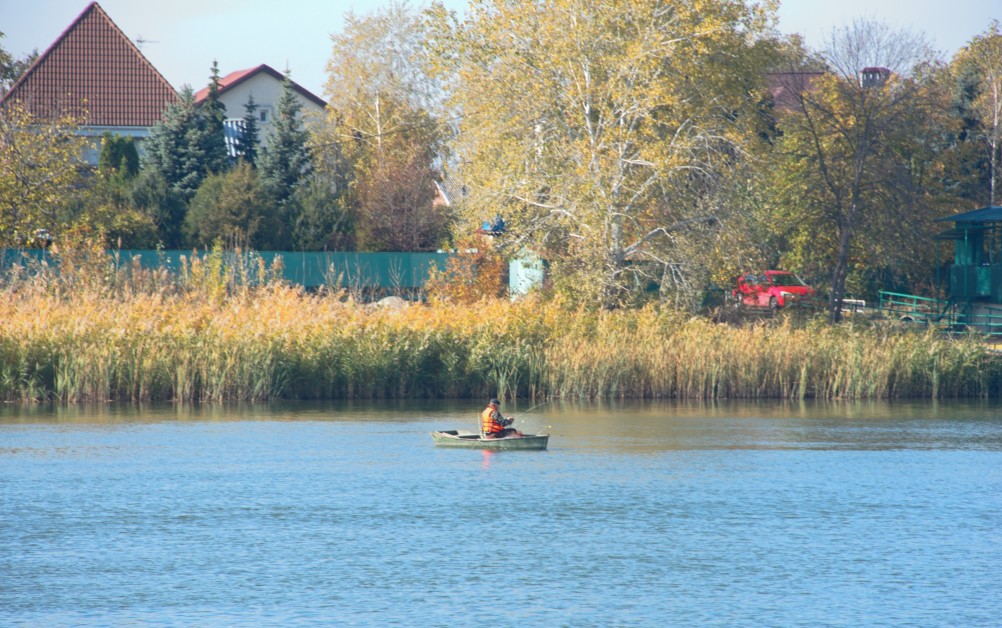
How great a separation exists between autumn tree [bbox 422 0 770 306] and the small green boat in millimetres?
12949

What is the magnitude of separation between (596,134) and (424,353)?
426 inches

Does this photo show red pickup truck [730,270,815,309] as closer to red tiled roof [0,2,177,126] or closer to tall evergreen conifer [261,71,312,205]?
tall evergreen conifer [261,71,312,205]

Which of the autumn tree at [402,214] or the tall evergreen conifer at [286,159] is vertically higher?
the tall evergreen conifer at [286,159]

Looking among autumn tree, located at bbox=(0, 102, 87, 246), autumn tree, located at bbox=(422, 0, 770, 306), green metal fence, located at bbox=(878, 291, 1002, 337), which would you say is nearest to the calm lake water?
autumn tree, located at bbox=(422, 0, 770, 306)

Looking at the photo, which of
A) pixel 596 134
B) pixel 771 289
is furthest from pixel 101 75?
pixel 596 134

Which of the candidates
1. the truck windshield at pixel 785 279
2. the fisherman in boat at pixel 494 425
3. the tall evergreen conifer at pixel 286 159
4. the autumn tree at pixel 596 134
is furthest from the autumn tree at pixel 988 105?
the fisherman in boat at pixel 494 425

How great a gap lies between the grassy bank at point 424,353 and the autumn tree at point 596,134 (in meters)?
4.01

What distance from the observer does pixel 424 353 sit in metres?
31.8

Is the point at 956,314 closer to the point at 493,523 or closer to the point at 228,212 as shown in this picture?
the point at 228,212

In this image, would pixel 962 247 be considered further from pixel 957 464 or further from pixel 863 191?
pixel 957 464

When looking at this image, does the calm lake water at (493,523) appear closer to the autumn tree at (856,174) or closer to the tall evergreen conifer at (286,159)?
the autumn tree at (856,174)

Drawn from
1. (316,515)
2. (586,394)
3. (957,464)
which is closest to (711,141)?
(586,394)

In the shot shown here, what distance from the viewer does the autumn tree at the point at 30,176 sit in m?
43.9

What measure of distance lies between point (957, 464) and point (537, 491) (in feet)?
26.0
